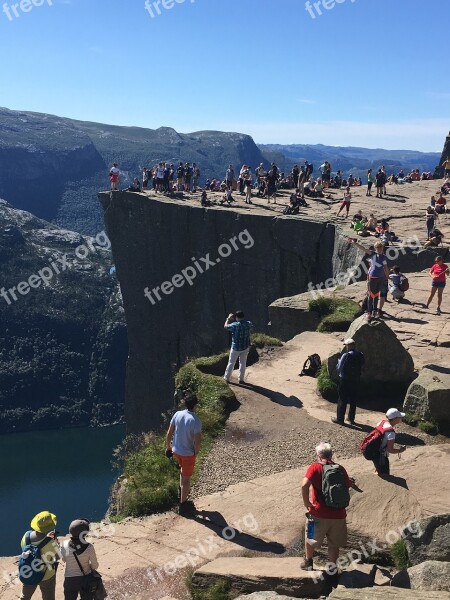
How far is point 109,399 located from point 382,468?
134 m

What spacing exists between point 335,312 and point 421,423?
7.78 metres

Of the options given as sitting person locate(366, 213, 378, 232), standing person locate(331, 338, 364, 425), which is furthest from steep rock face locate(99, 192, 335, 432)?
standing person locate(331, 338, 364, 425)

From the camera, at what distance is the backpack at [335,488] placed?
325 inches

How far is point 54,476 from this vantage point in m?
95.6

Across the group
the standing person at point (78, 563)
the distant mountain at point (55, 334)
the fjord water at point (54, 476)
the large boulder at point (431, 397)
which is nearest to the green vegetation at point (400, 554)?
the standing person at point (78, 563)

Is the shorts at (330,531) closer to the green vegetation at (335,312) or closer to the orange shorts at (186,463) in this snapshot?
the orange shorts at (186,463)

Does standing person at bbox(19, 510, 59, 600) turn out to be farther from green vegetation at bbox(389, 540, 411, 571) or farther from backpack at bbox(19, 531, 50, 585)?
green vegetation at bbox(389, 540, 411, 571)

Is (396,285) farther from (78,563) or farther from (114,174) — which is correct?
(114,174)

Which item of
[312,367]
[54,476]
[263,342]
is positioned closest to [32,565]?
[312,367]

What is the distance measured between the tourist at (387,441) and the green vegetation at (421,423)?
261cm

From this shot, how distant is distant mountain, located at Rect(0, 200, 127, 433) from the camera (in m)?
135

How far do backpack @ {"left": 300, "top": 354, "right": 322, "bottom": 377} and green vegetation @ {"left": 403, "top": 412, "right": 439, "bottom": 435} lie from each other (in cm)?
335

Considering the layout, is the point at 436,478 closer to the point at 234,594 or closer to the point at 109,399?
the point at 234,594

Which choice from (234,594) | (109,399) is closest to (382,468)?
(234,594)
